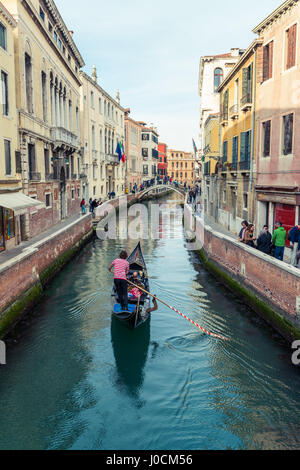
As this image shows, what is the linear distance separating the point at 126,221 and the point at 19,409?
2611 centimetres

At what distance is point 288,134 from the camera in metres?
13.7

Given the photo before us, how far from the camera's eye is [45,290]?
1328cm

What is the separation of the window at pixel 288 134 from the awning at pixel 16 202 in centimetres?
908

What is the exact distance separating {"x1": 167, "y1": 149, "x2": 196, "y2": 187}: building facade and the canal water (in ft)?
291

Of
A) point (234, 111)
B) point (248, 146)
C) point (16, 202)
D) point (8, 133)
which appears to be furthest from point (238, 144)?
point (16, 202)

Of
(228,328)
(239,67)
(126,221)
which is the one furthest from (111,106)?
(228,328)

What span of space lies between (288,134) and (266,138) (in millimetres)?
1987

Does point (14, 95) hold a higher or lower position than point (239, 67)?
lower

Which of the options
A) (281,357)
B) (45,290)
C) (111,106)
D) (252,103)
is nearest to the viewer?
(281,357)

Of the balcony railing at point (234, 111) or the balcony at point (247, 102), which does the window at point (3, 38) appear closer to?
the balcony at point (247, 102)

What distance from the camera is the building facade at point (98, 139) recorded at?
1278 inches

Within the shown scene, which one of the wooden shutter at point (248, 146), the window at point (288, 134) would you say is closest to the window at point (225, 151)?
the wooden shutter at point (248, 146)

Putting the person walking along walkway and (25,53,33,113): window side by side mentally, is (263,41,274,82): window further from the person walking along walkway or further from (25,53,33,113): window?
(25,53,33,113): window

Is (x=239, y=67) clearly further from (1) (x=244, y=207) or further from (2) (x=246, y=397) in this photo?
(2) (x=246, y=397)
